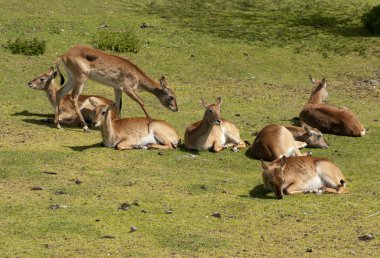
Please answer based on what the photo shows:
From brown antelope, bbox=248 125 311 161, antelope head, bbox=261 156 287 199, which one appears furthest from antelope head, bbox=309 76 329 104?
antelope head, bbox=261 156 287 199

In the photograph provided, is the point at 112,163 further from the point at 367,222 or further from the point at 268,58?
the point at 268,58

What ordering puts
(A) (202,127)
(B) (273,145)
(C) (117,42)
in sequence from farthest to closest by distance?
(C) (117,42), (A) (202,127), (B) (273,145)

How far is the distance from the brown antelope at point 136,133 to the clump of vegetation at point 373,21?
926 cm

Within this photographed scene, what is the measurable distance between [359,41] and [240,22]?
2.99 m

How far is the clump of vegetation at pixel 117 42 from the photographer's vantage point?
18625 mm

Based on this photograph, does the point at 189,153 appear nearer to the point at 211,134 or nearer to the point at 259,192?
the point at 211,134

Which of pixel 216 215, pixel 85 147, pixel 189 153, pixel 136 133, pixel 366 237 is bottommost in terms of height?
pixel 85 147

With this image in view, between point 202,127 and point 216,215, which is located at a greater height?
point 216,215

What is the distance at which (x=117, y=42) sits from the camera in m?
18.7

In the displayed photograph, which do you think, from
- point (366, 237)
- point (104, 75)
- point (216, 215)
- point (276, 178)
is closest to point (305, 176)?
point (276, 178)

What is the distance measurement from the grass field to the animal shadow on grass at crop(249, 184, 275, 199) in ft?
0.05

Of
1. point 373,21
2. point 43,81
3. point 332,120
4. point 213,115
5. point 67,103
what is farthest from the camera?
point 373,21

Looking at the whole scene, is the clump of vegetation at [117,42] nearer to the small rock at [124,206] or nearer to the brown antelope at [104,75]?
the brown antelope at [104,75]

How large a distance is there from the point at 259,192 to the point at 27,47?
859 cm
